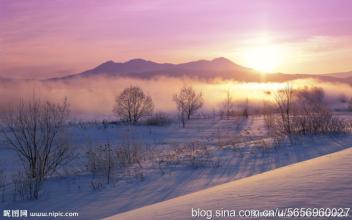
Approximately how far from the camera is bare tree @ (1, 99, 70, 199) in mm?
A: 11875

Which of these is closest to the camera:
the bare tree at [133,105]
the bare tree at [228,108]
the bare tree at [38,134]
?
the bare tree at [38,134]

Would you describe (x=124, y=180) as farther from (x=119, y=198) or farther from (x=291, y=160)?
(x=291, y=160)

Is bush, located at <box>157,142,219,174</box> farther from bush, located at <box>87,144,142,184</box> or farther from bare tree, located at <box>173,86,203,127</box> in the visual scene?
bare tree, located at <box>173,86,203,127</box>

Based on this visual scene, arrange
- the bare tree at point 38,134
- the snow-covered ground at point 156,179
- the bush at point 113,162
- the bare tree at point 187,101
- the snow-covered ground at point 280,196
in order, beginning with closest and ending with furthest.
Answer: the snow-covered ground at point 280,196, the snow-covered ground at point 156,179, the bush at point 113,162, the bare tree at point 38,134, the bare tree at point 187,101

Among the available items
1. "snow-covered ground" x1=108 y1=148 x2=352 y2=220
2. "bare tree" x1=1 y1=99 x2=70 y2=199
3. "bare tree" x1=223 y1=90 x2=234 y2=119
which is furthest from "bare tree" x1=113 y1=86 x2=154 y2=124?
"snow-covered ground" x1=108 y1=148 x2=352 y2=220

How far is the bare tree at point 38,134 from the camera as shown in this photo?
11.9 metres

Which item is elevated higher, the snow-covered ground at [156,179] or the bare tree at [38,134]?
the bare tree at [38,134]

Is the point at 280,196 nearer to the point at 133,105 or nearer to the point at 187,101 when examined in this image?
the point at 133,105

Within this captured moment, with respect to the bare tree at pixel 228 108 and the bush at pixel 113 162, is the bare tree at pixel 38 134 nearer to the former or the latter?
the bush at pixel 113 162

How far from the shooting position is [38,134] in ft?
42.4

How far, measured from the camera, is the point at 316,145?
1430 cm

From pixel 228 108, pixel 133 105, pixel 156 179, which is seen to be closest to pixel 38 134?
pixel 156 179

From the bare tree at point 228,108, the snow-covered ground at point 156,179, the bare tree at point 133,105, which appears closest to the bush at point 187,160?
the snow-covered ground at point 156,179

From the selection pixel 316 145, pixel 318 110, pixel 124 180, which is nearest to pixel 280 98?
pixel 318 110
